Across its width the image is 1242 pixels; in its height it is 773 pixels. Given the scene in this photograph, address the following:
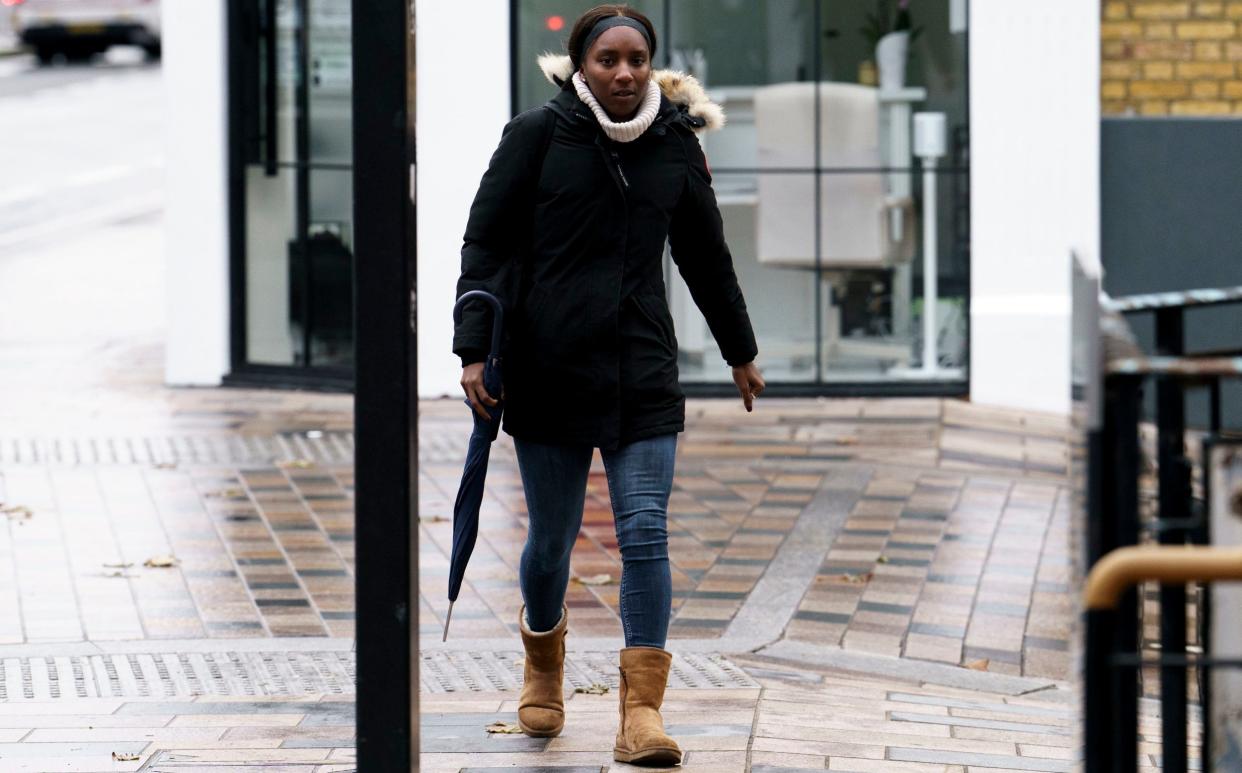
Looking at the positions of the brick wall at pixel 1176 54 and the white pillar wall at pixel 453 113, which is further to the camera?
the white pillar wall at pixel 453 113

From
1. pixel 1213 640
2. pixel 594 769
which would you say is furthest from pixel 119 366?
pixel 1213 640

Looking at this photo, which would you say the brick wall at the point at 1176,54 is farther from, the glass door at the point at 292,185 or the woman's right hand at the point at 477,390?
the woman's right hand at the point at 477,390

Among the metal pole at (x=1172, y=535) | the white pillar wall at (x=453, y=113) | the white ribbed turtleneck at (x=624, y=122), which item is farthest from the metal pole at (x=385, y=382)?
the white pillar wall at (x=453, y=113)

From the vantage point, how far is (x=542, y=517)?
4812mm

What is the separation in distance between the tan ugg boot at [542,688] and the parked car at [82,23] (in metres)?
32.0

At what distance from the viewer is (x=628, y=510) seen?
15.5ft

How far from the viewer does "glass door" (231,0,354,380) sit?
12406mm

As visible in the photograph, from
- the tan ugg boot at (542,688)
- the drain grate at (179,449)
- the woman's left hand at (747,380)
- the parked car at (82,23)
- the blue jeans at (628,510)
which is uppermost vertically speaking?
the parked car at (82,23)

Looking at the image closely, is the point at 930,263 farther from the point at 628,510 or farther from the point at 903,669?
the point at 628,510

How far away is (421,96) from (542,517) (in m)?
7.54

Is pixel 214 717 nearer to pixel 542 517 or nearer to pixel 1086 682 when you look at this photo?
pixel 542 517

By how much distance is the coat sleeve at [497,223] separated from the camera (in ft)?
15.3

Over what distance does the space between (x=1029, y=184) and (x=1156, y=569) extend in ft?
31.0

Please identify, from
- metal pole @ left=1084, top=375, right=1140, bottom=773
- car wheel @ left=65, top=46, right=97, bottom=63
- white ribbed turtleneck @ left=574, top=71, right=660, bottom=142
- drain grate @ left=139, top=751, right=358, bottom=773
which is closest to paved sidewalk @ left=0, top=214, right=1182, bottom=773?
drain grate @ left=139, top=751, right=358, bottom=773
